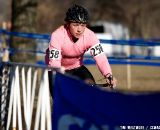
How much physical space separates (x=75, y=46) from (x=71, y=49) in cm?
6

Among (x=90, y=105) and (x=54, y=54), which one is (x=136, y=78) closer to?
(x=54, y=54)

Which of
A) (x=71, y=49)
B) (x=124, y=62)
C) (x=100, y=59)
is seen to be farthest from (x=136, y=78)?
(x=71, y=49)

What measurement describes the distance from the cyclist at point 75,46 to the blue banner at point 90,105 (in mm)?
2201

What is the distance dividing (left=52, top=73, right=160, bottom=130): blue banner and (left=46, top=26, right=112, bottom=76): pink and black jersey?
2.23m

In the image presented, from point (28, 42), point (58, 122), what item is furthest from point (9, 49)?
point (58, 122)

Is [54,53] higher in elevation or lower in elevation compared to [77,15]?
lower

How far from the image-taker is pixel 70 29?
8.18m

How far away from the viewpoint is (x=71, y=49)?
832cm

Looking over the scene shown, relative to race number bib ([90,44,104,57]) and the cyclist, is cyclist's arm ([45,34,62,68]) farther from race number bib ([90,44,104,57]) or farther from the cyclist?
race number bib ([90,44,104,57])

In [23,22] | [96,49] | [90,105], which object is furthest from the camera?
[23,22]

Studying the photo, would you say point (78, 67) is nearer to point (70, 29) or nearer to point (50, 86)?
point (70, 29)

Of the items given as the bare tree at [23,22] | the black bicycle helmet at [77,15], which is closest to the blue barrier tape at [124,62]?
the bare tree at [23,22]

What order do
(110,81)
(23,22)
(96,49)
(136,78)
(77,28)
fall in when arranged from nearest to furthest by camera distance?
(77,28), (110,81), (96,49), (23,22), (136,78)

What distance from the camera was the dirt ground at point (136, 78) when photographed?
19734 mm
